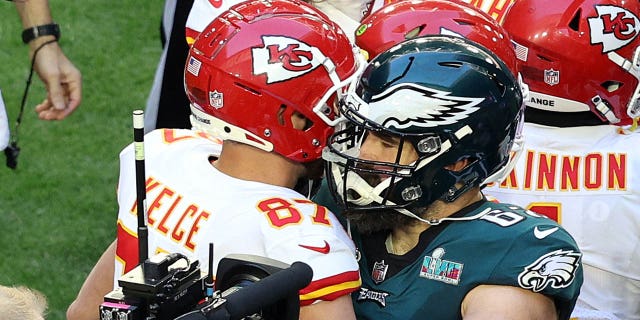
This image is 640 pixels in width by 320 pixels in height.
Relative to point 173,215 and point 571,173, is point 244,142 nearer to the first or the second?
point 173,215

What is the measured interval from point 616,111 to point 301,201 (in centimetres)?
114

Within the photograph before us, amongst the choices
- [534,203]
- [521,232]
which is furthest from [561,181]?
[521,232]

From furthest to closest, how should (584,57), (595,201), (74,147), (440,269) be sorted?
(74,147) → (584,57) → (595,201) → (440,269)

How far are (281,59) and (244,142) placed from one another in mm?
230

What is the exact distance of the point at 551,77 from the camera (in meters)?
3.34

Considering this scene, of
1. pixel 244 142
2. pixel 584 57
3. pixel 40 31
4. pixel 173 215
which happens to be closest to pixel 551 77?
pixel 584 57

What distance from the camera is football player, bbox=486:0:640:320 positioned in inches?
124

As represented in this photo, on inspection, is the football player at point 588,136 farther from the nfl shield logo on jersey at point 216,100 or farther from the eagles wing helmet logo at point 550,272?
the nfl shield logo on jersey at point 216,100

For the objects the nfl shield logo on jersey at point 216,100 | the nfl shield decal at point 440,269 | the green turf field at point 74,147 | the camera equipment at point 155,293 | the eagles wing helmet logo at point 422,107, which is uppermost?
the camera equipment at point 155,293

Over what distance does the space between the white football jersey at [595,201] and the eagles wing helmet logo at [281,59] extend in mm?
762

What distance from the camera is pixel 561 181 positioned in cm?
321

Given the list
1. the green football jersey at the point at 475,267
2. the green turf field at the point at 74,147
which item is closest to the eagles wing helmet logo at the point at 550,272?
the green football jersey at the point at 475,267

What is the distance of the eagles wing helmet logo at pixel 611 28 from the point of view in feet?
10.8

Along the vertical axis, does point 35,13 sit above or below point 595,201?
above
